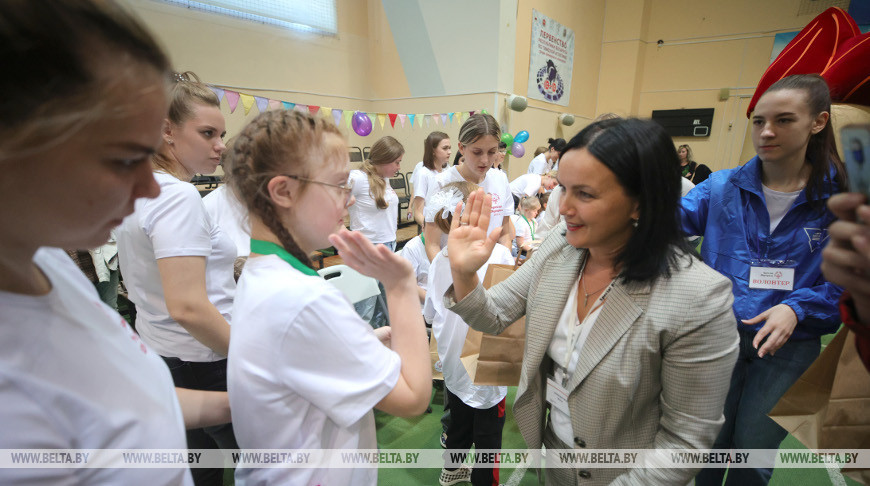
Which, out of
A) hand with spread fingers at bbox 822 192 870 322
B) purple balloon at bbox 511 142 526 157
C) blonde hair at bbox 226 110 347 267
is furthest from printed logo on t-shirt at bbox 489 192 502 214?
purple balloon at bbox 511 142 526 157

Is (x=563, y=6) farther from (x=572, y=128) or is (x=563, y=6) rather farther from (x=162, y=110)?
(x=162, y=110)

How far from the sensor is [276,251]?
811mm

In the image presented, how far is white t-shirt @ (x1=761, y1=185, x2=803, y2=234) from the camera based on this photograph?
4.56 feet

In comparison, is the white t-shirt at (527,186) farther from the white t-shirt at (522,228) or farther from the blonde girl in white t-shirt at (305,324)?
the blonde girl in white t-shirt at (305,324)

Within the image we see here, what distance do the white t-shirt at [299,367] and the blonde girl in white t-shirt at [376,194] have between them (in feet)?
8.88

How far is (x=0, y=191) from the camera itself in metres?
0.42

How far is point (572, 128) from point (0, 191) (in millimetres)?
10561

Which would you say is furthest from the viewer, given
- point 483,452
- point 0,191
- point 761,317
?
point 483,452

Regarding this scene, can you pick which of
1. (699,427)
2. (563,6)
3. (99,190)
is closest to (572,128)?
(563,6)

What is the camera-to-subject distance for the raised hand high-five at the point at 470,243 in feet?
3.54

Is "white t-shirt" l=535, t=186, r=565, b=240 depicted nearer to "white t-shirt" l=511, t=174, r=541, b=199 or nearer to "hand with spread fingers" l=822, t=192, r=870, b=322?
"white t-shirt" l=511, t=174, r=541, b=199

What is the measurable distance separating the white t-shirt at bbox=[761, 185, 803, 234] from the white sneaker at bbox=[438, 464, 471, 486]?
1.88 metres

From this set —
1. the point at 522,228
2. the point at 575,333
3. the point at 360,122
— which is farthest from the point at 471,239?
the point at 360,122

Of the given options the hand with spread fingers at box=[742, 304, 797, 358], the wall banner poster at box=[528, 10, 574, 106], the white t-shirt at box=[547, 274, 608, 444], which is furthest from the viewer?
the wall banner poster at box=[528, 10, 574, 106]
